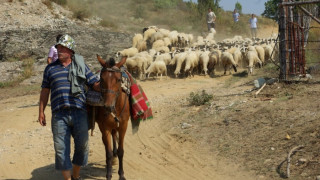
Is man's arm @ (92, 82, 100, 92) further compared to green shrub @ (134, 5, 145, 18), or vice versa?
green shrub @ (134, 5, 145, 18)

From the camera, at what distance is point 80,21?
27.2 meters

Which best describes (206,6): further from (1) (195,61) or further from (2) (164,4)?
(1) (195,61)

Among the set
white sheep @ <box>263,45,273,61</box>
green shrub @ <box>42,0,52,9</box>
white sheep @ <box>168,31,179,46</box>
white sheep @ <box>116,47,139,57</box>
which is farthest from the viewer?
green shrub @ <box>42,0,52,9</box>

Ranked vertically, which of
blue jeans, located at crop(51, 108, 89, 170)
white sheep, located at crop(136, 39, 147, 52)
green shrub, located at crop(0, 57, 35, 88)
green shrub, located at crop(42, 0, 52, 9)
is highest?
green shrub, located at crop(42, 0, 52, 9)

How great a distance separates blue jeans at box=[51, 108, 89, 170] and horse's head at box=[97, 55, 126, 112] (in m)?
0.37

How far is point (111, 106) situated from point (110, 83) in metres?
0.30

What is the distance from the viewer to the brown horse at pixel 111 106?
577cm

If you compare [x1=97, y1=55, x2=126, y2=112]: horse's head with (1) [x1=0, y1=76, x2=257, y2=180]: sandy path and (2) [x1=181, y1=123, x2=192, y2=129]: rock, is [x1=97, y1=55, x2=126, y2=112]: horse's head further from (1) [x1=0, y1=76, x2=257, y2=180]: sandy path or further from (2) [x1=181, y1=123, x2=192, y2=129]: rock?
(2) [x1=181, y1=123, x2=192, y2=129]: rock

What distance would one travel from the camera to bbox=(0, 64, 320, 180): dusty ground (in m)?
7.04

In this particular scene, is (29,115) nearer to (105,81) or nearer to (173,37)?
(105,81)

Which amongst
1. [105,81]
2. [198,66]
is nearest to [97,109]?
[105,81]

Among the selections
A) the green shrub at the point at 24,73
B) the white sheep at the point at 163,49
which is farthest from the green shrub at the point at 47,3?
the white sheep at the point at 163,49

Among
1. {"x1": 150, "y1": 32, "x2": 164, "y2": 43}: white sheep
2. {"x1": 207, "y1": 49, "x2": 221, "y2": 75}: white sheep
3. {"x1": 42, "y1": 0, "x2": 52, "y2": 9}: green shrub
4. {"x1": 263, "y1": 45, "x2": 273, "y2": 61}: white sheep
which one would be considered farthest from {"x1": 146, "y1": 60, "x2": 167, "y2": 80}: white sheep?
{"x1": 42, "y1": 0, "x2": 52, "y2": 9}: green shrub

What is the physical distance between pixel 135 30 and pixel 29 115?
842 inches
